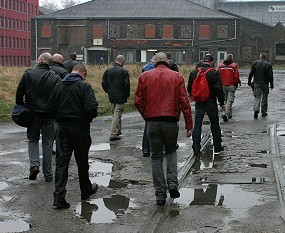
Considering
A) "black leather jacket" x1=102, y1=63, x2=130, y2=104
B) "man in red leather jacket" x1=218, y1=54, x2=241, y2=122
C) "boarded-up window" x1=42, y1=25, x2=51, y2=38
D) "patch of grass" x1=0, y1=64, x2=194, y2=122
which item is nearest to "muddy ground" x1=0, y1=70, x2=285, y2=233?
"black leather jacket" x1=102, y1=63, x2=130, y2=104

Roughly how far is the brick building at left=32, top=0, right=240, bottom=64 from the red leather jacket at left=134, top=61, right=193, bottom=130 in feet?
219

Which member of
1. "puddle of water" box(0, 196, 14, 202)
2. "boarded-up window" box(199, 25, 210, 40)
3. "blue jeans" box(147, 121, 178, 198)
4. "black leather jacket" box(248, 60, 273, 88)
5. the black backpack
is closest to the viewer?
"blue jeans" box(147, 121, 178, 198)

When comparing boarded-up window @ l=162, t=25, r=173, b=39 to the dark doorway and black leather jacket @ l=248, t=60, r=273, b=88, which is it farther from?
black leather jacket @ l=248, t=60, r=273, b=88

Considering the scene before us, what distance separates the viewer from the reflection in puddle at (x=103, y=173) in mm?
9398

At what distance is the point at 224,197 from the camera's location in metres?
8.39

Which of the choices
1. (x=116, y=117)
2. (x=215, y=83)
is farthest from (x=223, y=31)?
(x=215, y=83)

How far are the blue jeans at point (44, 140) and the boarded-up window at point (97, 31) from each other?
66.3 meters

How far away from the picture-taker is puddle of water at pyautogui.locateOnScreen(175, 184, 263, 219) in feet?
25.9

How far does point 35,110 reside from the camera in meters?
9.41

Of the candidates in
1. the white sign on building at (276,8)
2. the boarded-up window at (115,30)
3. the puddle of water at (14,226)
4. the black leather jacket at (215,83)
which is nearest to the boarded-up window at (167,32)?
the boarded-up window at (115,30)

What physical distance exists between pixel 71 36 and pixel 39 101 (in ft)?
220

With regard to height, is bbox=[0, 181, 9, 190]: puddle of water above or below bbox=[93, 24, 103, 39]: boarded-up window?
below

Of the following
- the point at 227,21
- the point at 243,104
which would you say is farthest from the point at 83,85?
the point at 227,21

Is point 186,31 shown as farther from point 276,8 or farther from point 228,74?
point 228,74
